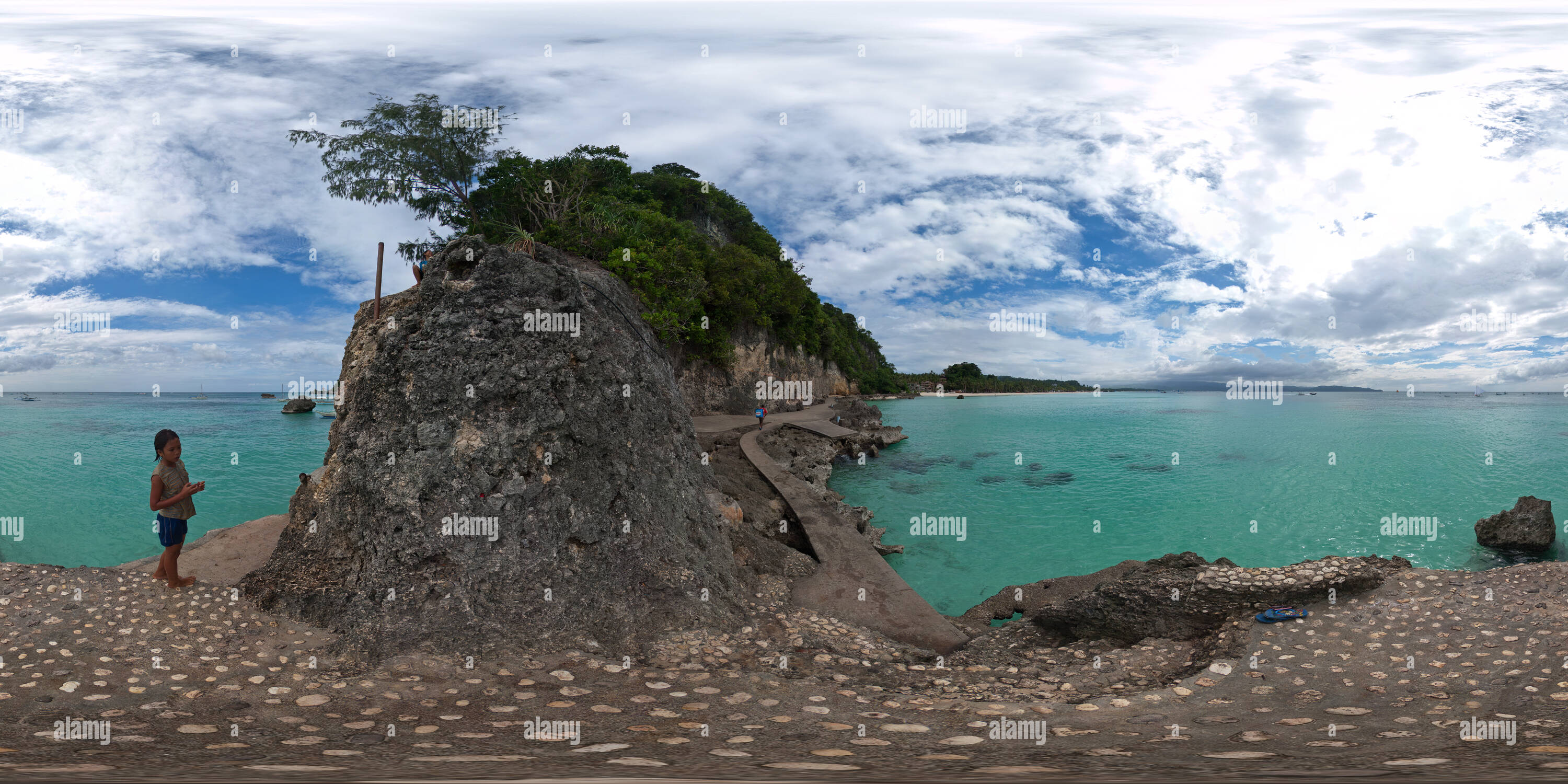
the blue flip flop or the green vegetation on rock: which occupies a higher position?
the green vegetation on rock

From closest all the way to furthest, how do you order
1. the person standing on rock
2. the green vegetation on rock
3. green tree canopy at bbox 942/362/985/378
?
the person standing on rock → the green vegetation on rock → green tree canopy at bbox 942/362/985/378

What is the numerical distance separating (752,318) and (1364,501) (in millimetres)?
34758

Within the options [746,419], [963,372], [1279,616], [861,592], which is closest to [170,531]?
[861,592]

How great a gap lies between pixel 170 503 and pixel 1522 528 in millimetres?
30783

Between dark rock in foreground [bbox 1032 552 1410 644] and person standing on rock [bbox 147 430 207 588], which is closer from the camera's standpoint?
person standing on rock [bbox 147 430 207 588]

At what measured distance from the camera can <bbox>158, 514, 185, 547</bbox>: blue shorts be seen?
6938mm

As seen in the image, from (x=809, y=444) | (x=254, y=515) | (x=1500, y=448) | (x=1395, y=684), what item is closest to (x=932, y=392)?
(x=1500, y=448)

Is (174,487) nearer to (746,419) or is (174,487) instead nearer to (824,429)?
(746,419)

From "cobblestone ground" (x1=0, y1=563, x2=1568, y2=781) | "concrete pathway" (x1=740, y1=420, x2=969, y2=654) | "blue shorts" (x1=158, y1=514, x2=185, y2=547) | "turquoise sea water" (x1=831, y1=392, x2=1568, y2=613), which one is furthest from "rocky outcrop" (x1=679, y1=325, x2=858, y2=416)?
"cobblestone ground" (x1=0, y1=563, x2=1568, y2=781)

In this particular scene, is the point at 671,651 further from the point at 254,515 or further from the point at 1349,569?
the point at 254,515

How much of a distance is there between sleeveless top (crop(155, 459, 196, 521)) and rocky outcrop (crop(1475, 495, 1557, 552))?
100.0 ft

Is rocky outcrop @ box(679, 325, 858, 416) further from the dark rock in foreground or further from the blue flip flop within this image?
the blue flip flop

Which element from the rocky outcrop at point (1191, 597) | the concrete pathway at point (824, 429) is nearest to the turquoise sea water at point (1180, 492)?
the concrete pathway at point (824, 429)

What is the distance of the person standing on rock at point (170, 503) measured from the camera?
22.6 ft
